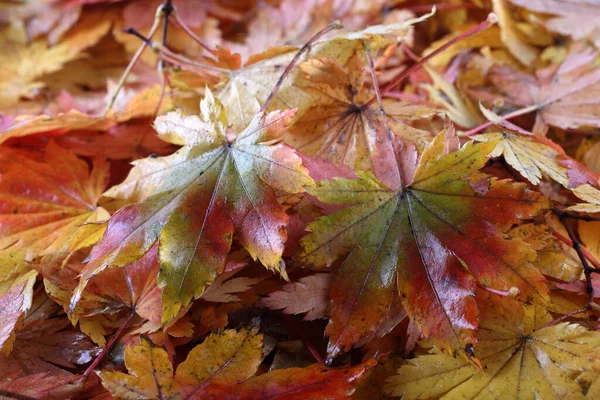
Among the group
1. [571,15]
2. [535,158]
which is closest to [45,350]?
[535,158]

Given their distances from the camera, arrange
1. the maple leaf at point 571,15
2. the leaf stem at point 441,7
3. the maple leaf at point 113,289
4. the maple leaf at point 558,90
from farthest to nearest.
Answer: the leaf stem at point 441,7 → the maple leaf at point 571,15 → the maple leaf at point 558,90 → the maple leaf at point 113,289

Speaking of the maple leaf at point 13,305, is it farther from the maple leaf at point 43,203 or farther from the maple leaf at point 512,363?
the maple leaf at point 512,363

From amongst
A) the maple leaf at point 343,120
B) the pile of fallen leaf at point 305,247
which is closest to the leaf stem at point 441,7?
the pile of fallen leaf at point 305,247

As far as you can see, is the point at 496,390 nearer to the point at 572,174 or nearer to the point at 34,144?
the point at 572,174

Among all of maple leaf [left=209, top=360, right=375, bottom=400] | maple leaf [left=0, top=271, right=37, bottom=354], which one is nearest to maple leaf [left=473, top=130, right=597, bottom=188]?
maple leaf [left=209, top=360, right=375, bottom=400]

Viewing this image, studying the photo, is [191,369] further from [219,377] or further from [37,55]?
[37,55]

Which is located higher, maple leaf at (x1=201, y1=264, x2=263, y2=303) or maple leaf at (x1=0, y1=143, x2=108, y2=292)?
maple leaf at (x1=0, y1=143, x2=108, y2=292)

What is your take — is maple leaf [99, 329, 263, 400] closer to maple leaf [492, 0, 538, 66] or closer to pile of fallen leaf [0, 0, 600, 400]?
pile of fallen leaf [0, 0, 600, 400]
